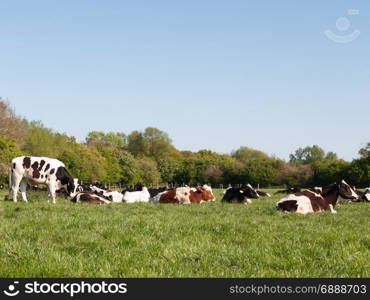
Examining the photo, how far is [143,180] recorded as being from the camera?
337 feet

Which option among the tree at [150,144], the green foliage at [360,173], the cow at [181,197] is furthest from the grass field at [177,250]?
the tree at [150,144]

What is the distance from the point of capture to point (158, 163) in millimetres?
114938

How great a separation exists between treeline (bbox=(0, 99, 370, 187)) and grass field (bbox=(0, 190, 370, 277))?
153ft

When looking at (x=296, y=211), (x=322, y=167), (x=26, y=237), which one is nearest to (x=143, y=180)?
(x=322, y=167)

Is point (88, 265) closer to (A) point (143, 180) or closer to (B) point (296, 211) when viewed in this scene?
(B) point (296, 211)

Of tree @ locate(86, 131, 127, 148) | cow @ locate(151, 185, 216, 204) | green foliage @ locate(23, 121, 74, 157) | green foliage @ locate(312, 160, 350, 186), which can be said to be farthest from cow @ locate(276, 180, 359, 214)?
tree @ locate(86, 131, 127, 148)

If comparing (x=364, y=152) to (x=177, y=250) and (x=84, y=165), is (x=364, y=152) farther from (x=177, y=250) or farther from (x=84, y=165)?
(x=177, y=250)

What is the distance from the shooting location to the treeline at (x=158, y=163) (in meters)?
63.7

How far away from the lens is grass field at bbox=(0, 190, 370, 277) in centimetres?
607

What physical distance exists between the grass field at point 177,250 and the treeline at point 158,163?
46.6 metres

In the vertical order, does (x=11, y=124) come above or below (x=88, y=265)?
above

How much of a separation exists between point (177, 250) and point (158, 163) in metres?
108

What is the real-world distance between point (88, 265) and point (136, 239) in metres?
2.13

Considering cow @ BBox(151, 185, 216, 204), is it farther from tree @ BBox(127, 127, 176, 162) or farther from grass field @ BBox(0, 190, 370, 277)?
tree @ BBox(127, 127, 176, 162)
